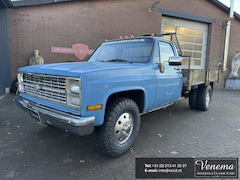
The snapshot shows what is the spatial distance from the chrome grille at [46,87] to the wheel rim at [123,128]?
956 mm

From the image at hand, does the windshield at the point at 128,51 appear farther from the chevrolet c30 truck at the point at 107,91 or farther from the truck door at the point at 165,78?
the truck door at the point at 165,78

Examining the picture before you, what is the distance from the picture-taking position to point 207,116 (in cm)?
577

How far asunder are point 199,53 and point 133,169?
12913mm

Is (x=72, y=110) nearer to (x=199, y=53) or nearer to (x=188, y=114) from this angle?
(x=188, y=114)

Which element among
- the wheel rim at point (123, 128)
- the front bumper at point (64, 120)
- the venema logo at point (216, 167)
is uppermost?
the front bumper at point (64, 120)

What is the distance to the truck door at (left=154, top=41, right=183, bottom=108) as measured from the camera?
387 cm

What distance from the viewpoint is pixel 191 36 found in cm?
1318

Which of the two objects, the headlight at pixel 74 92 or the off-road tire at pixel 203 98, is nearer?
the headlight at pixel 74 92

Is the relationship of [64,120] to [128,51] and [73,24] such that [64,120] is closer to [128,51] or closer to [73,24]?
[128,51]

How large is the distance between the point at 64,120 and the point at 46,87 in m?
0.75

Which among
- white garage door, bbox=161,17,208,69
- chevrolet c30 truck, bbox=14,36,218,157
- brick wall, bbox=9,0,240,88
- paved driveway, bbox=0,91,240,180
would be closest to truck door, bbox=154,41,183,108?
chevrolet c30 truck, bbox=14,36,218,157

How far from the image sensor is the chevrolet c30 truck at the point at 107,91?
254 cm

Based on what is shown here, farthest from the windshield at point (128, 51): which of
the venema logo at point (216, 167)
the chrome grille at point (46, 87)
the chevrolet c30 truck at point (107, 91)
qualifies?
the venema logo at point (216, 167)

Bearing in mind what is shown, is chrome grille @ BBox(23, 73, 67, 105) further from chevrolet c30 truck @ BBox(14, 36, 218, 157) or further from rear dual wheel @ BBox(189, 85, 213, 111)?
rear dual wheel @ BBox(189, 85, 213, 111)
